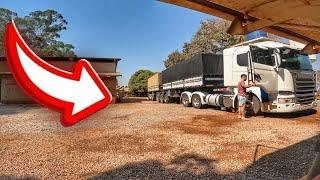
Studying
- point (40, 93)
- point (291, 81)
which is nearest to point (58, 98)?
point (40, 93)

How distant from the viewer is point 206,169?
6344mm

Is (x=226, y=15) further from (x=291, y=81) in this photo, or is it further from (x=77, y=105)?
(x=291, y=81)

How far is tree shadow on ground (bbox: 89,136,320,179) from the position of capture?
5.93 meters

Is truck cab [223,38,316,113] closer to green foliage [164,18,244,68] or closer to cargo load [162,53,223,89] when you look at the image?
cargo load [162,53,223,89]

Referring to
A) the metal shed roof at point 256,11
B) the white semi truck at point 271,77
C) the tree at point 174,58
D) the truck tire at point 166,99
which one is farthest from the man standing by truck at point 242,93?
the tree at point 174,58

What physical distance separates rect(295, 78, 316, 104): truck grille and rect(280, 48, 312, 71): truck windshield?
545mm

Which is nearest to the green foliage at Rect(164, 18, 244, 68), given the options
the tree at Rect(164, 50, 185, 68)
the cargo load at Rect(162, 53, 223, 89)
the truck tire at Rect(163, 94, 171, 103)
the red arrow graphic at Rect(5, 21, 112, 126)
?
the tree at Rect(164, 50, 185, 68)

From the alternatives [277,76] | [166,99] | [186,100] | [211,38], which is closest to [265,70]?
[277,76]

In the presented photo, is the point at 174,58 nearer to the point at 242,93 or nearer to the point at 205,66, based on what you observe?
the point at 205,66

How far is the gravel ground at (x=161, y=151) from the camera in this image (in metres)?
6.19

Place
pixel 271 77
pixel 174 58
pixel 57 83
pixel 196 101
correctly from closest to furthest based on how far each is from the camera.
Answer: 1. pixel 57 83
2. pixel 271 77
3. pixel 196 101
4. pixel 174 58

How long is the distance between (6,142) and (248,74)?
372 inches

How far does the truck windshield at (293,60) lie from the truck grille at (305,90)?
0.54 metres

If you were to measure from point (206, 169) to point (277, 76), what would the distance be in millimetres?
8371
